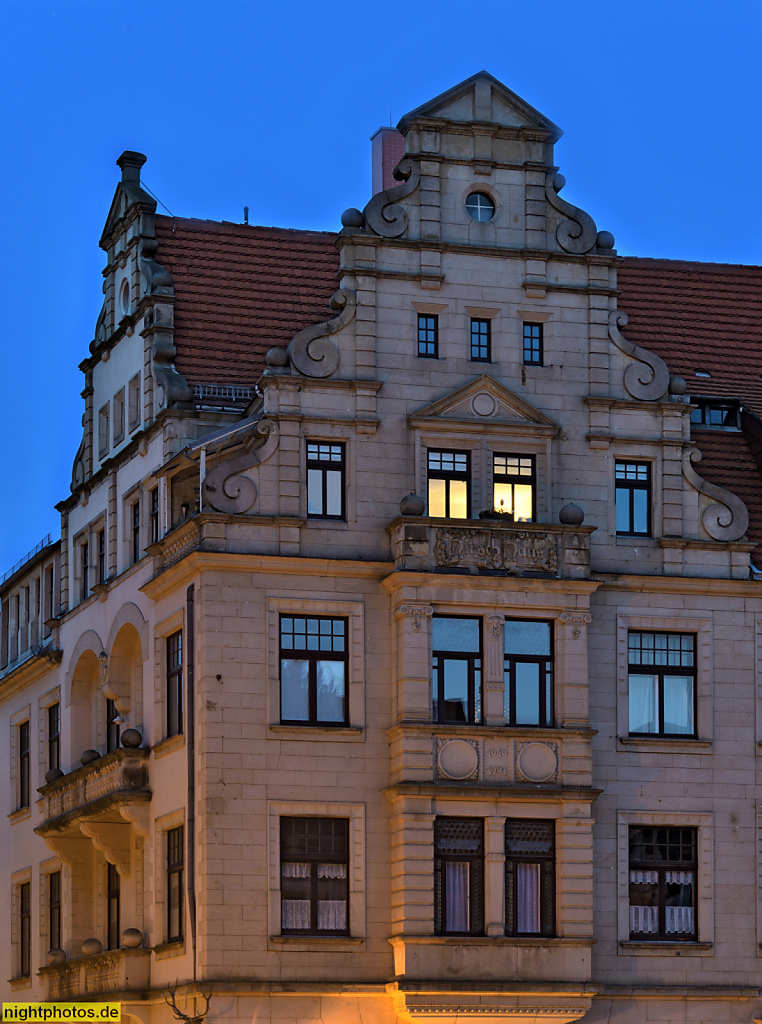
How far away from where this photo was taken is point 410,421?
47.2 metres

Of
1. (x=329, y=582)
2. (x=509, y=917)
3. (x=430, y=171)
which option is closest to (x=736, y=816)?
(x=509, y=917)

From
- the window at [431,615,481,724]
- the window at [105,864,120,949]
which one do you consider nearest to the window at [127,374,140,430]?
the window at [431,615,481,724]

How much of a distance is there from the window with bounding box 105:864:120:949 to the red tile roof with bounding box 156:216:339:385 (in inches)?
464

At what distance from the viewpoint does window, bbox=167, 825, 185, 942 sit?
151 ft

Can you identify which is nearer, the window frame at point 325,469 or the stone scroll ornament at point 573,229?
the window frame at point 325,469

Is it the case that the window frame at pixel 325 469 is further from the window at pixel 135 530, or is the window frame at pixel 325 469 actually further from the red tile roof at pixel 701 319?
the red tile roof at pixel 701 319

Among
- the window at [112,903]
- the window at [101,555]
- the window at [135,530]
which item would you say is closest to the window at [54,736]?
the window at [101,555]

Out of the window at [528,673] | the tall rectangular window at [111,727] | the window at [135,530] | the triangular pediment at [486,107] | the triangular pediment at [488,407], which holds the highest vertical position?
the triangular pediment at [486,107]

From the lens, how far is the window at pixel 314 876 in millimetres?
44688

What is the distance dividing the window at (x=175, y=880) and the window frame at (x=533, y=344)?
41.3ft

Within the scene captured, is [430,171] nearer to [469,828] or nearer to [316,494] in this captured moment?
[316,494]

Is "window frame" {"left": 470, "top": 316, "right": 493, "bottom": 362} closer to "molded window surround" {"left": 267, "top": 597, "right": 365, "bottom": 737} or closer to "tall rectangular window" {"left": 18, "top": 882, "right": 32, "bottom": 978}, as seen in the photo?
"molded window surround" {"left": 267, "top": 597, "right": 365, "bottom": 737}

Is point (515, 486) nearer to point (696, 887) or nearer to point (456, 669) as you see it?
point (456, 669)

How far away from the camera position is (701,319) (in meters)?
56.8
